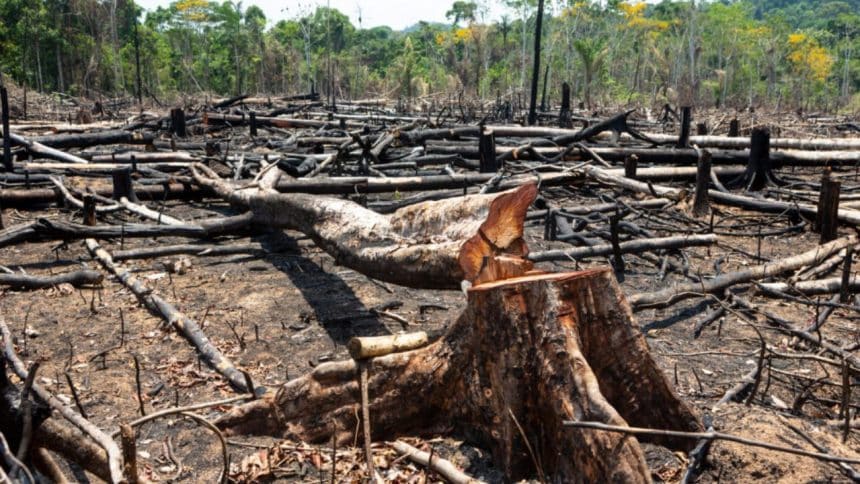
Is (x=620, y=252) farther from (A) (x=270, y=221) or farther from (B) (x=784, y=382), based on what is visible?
(A) (x=270, y=221)

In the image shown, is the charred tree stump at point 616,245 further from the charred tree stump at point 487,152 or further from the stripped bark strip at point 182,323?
the charred tree stump at point 487,152

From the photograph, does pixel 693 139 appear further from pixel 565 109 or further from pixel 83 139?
pixel 83 139

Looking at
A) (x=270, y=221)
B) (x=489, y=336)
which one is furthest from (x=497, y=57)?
(x=489, y=336)

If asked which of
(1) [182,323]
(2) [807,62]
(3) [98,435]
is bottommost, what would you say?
(1) [182,323]

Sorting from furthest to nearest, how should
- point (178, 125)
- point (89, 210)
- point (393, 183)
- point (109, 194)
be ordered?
point (178, 125)
point (109, 194)
point (393, 183)
point (89, 210)

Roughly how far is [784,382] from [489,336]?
2.10m

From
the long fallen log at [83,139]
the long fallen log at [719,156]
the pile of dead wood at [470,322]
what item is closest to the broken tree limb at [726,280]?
the pile of dead wood at [470,322]

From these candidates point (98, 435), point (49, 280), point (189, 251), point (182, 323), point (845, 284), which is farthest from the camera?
point (189, 251)

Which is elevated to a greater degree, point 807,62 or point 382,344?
point 807,62

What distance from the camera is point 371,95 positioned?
3959 cm

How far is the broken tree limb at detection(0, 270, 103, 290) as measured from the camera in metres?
5.76

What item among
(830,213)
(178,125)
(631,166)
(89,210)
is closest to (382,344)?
(89,210)

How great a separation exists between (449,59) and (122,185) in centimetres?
4709

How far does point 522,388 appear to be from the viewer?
2.87 meters
